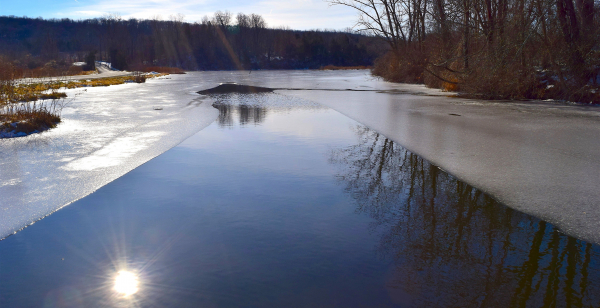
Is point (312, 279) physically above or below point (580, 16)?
below

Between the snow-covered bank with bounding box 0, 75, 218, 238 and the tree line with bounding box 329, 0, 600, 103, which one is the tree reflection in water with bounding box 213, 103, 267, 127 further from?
the tree line with bounding box 329, 0, 600, 103

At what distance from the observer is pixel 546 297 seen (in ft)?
9.31

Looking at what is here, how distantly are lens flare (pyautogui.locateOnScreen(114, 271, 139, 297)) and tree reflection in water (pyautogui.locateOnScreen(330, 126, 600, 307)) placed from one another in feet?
6.19

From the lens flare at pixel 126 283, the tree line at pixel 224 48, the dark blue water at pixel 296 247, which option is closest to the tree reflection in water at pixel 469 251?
the dark blue water at pixel 296 247

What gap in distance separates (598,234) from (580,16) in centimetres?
1445

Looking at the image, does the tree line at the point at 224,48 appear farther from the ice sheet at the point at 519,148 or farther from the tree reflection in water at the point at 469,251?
the tree reflection in water at the point at 469,251

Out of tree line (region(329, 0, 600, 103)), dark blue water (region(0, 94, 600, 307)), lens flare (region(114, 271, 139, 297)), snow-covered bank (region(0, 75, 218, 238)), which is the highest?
tree line (region(329, 0, 600, 103))

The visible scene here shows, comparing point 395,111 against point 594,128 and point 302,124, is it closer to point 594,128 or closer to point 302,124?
point 302,124

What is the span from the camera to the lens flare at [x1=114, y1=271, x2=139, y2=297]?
303 cm

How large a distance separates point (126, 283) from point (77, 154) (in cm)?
501

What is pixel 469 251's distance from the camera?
3.52 m

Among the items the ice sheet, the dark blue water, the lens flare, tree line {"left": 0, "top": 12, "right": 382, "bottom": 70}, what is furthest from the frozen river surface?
tree line {"left": 0, "top": 12, "right": 382, "bottom": 70}

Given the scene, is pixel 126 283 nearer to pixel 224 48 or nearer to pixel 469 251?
pixel 469 251

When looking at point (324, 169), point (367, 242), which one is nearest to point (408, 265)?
Result: point (367, 242)
